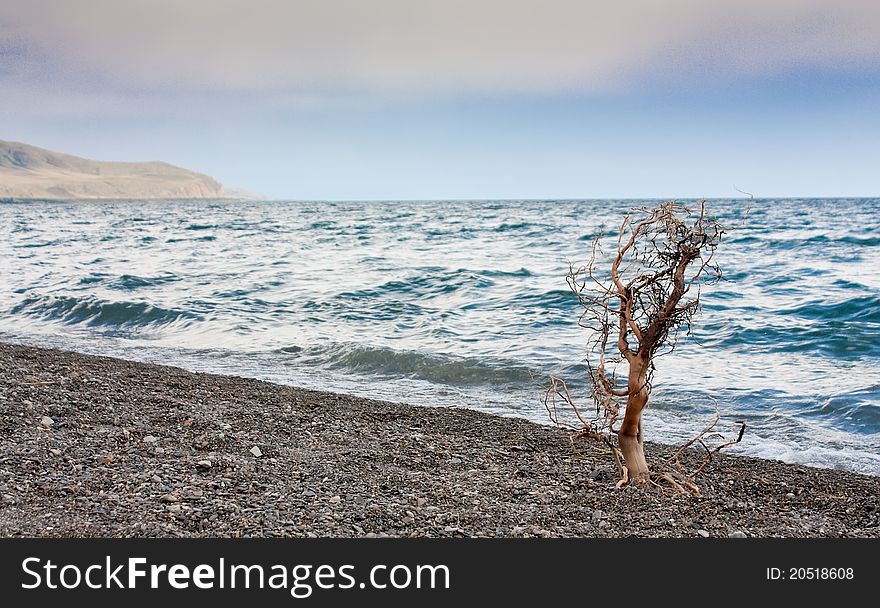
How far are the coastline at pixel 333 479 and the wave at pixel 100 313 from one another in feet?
21.3

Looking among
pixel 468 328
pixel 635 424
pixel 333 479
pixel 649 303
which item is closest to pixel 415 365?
pixel 468 328

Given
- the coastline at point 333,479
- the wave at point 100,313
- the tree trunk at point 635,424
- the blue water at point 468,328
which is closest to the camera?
the coastline at point 333,479

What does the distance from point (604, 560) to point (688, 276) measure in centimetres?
1610

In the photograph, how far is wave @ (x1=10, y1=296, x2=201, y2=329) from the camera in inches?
536

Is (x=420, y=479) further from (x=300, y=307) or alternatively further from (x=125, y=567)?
(x=300, y=307)

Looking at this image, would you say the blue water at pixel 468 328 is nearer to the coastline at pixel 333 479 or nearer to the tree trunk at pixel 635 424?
the tree trunk at pixel 635 424

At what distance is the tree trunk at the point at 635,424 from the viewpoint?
493 cm

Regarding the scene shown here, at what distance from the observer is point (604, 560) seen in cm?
364

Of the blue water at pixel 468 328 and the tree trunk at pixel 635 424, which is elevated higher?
the tree trunk at pixel 635 424

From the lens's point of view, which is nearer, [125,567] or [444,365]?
[125,567]

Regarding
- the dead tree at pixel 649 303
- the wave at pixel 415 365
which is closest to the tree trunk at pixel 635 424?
the dead tree at pixel 649 303

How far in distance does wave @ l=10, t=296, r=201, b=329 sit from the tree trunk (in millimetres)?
10339

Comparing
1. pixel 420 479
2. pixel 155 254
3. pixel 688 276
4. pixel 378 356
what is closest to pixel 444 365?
pixel 378 356

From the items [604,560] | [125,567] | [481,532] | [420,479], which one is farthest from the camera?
[420,479]
